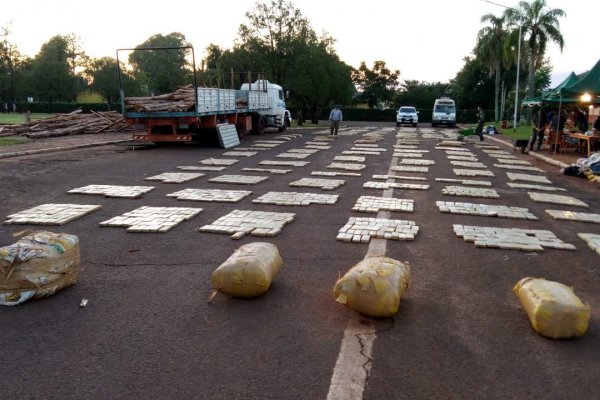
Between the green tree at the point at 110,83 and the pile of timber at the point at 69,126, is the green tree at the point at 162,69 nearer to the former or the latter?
the green tree at the point at 110,83

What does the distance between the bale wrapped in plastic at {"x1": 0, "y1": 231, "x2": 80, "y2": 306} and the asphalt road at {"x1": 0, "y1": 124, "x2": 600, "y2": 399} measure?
0.11 meters

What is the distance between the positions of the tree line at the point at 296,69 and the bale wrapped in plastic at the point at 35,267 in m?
15.2

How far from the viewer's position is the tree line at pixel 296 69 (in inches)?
1331

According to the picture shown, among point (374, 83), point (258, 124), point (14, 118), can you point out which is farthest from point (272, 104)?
point (374, 83)

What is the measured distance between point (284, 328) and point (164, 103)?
14.5 metres

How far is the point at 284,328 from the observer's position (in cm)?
367

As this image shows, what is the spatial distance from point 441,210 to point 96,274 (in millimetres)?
5256

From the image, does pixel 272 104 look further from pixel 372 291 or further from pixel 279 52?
pixel 372 291

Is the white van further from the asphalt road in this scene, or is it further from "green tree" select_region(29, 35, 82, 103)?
"green tree" select_region(29, 35, 82, 103)

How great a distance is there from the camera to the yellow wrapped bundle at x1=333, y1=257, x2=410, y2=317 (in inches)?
146

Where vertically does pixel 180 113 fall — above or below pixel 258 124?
above

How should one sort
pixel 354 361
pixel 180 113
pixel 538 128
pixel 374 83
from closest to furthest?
pixel 354 361 → pixel 180 113 → pixel 538 128 → pixel 374 83

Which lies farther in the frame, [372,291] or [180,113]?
[180,113]

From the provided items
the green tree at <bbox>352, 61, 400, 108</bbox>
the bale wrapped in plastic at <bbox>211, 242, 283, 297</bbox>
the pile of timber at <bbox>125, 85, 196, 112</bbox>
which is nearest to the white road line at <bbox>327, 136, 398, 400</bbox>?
the bale wrapped in plastic at <bbox>211, 242, 283, 297</bbox>
